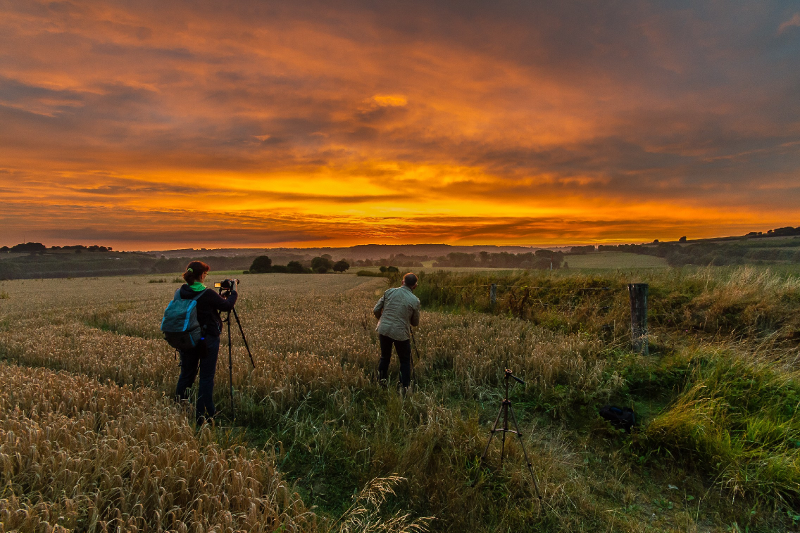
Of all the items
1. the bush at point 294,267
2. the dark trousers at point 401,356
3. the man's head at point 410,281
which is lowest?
the bush at point 294,267

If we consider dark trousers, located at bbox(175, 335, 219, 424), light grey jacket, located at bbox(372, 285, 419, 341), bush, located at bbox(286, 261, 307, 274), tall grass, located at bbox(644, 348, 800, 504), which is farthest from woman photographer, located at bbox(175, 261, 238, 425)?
bush, located at bbox(286, 261, 307, 274)

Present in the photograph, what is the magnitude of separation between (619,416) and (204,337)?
755cm

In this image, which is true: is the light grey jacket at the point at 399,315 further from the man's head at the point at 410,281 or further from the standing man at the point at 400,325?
the man's head at the point at 410,281

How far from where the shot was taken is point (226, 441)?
518 centimetres

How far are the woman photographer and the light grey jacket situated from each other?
3.02 metres

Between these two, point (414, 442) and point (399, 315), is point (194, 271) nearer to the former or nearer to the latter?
point (399, 315)

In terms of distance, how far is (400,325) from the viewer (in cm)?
753

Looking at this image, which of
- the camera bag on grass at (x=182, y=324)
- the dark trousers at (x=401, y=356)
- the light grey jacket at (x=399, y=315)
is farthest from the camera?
the dark trousers at (x=401, y=356)

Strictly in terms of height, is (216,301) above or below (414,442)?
above

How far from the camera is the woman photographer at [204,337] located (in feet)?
19.9

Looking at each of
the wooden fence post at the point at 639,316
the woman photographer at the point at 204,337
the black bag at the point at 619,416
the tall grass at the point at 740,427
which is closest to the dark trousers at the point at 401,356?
the woman photographer at the point at 204,337

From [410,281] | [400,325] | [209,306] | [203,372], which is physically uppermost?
[410,281]

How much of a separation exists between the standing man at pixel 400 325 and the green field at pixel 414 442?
2.39 feet

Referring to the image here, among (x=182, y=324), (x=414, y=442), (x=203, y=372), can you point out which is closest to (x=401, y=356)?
(x=414, y=442)
